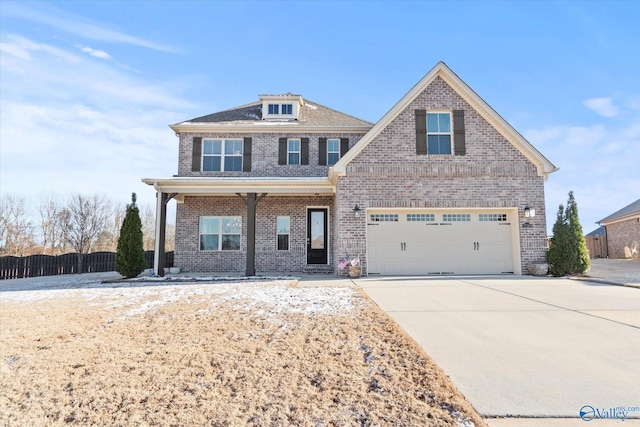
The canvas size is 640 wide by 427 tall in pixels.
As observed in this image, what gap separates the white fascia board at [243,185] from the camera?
11.8 m

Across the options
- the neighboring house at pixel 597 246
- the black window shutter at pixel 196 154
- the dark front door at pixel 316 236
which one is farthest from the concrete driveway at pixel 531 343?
the neighboring house at pixel 597 246

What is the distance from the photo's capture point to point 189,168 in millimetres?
14156

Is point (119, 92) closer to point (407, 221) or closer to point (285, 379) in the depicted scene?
point (407, 221)

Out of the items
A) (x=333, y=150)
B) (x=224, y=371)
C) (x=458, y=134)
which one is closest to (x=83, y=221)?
(x=333, y=150)

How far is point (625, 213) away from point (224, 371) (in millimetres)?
24390

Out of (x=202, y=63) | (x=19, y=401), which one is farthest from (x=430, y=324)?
(x=202, y=63)

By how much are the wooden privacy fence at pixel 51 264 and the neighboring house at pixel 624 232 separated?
2425cm

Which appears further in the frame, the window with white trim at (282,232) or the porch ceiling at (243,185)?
the window with white trim at (282,232)

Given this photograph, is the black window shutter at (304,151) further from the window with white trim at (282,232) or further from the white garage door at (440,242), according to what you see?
Answer: the white garage door at (440,242)

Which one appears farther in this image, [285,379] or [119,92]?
[119,92]

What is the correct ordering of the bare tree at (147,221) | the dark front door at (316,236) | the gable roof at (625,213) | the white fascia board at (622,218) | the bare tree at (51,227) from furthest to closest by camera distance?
the bare tree at (147,221) → the bare tree at (51,227) → the gable roof at (625,213) → the white fascia board at (622,218) → the dark front door at (316,236)

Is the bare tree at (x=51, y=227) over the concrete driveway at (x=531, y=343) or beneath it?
over

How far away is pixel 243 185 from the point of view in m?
12.0

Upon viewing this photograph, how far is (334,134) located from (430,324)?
35.8 feet
